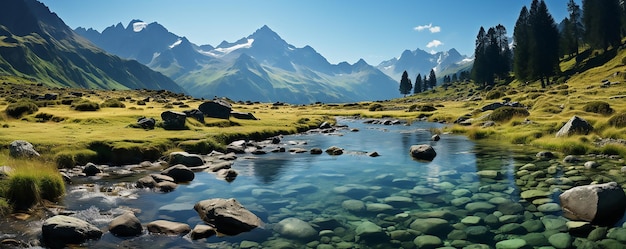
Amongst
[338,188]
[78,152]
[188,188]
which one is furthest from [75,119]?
[338,188]

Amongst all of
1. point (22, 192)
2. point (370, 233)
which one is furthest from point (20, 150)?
point (370, 233)

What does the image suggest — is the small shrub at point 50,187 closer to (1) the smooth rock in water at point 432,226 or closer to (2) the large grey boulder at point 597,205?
(1) the smooth rock in water at point 432,226

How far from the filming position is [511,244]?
11.3 meters

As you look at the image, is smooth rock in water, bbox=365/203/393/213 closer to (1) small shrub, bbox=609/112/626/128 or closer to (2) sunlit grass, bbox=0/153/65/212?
(2) sunlit grass, bbox=0/153/65/212

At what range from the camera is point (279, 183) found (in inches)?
810

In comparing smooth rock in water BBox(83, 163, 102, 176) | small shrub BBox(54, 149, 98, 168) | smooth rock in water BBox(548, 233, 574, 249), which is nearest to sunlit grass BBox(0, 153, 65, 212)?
smooth rock in water BBox(83, 163, 102, 176)

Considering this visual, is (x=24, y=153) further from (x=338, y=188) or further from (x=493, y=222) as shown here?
(x=493, y=222)

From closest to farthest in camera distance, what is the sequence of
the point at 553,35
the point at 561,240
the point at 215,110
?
the point at 561,240, the point at 215,110, the point at 553,35

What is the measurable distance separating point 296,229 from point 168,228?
172 inches

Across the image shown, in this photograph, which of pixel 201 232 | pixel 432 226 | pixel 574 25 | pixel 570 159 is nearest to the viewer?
pixel 201 232

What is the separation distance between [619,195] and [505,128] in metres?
28.0

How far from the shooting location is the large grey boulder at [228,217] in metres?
13.2

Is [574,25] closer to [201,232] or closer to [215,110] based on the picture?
[215,110]

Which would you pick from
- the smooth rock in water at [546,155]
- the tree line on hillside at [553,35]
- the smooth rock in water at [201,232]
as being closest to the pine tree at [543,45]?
the tree line on hillside at [553,35]
